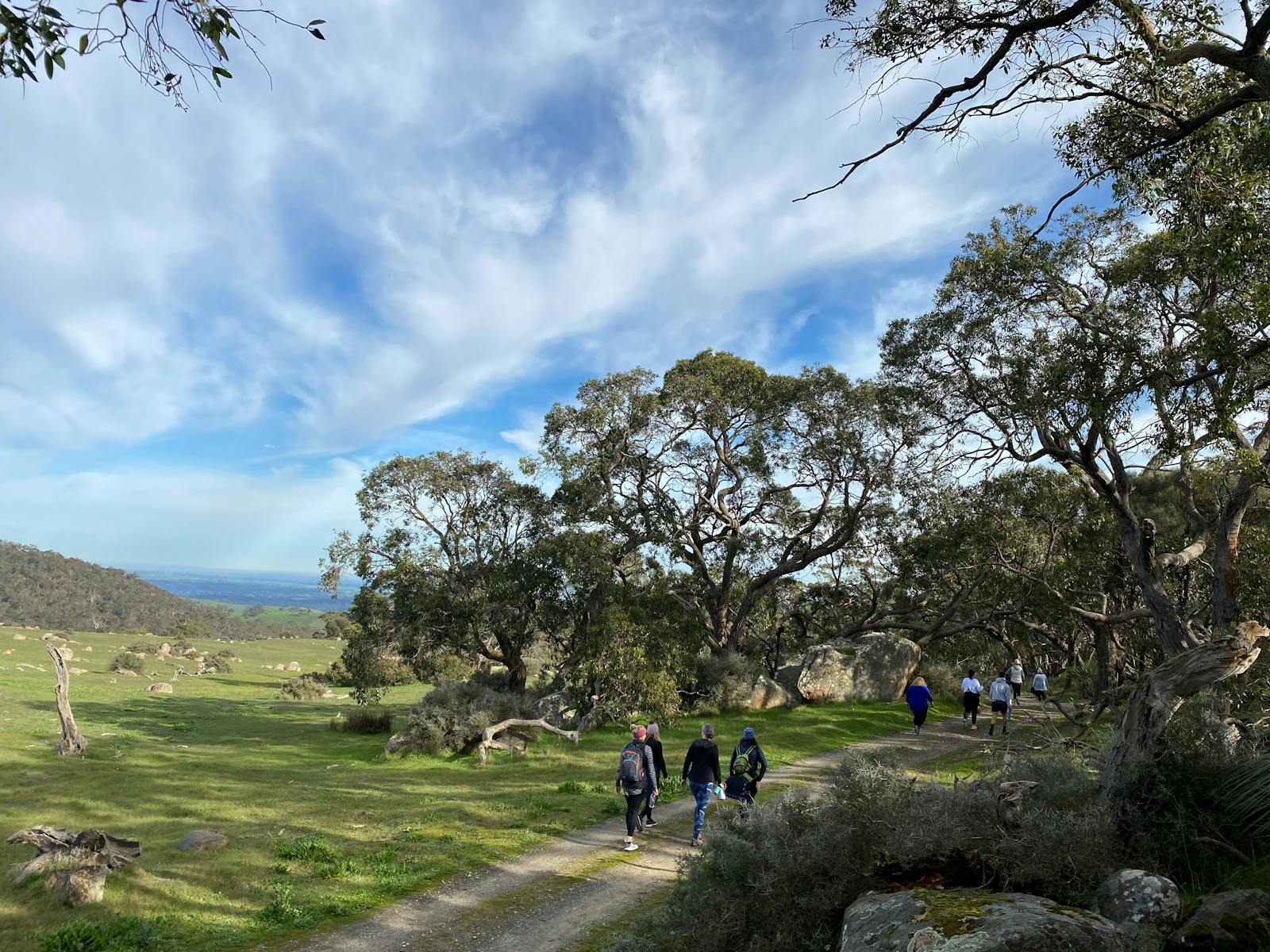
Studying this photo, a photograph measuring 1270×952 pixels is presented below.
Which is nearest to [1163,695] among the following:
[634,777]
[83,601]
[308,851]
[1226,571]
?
[634,777]

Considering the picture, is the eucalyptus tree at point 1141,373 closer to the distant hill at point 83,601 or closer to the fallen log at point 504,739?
the fallen log at point 504,739

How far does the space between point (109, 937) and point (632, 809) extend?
7498 millimetres

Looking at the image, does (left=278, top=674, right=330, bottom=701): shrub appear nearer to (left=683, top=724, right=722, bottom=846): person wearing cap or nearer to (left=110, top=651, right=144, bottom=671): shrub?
(left=110, top=651, right=144, bottom=671): shrub

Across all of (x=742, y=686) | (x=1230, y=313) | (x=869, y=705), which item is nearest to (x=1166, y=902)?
(x=1230, y=313)

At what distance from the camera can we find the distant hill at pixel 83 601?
116m

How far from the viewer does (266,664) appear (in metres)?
74.5

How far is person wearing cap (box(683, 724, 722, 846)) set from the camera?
1250cm

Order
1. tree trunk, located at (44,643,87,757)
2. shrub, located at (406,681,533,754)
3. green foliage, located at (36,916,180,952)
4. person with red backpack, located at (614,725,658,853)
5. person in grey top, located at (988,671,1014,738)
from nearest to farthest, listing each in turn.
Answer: green foliage, located at (36,916,180,952), person with red backpack, located at (614,725,658,853), tree trunk, located at (44,643,87,757), shrub, located at (406,681,533,754), person in grey top, located at (988,671,1014,738)

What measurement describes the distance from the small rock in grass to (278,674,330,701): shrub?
37.1m

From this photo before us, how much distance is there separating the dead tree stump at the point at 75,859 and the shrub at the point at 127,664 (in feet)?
167

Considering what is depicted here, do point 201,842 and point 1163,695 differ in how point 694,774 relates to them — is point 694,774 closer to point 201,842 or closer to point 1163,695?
point 1163,695

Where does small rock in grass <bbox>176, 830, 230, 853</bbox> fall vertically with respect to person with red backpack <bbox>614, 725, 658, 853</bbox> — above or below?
below

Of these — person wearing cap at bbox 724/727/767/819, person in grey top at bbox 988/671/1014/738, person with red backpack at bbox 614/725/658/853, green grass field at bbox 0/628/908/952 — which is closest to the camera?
green grass field at bbox 0/628/908/952

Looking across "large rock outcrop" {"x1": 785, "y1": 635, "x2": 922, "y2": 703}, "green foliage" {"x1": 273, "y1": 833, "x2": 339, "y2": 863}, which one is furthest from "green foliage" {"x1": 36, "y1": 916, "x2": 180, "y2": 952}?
"large rock outcrop" {"x1": 785, "y1": 635, "x2": 922, "y2": 703}
